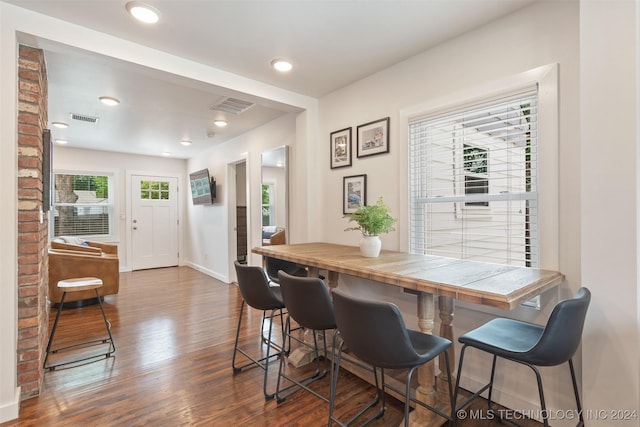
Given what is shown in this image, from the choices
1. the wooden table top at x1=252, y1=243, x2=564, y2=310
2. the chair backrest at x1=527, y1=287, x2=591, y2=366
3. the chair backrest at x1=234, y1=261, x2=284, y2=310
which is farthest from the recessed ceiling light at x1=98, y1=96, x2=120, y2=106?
the chair backrest at x1=527, y1=287, x2=591, y2=366

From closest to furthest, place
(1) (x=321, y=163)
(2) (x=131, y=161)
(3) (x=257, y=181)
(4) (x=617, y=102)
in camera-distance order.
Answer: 1. (4) (x=617, y=102)
2. (1) (x=321, y=163)
3. (3) (x=257, y=181)
4. (2) (x=131, y=161)

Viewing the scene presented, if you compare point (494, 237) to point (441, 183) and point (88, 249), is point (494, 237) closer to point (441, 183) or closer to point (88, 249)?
point (441, 183)

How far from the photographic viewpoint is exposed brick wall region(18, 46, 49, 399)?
197 cm

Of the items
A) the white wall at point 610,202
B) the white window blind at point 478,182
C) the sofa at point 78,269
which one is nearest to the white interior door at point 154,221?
the sofa at point 78,269

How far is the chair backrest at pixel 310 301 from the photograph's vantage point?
5.54 ft

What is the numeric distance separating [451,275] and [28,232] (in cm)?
255

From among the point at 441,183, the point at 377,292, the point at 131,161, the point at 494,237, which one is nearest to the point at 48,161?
the point at 377,292

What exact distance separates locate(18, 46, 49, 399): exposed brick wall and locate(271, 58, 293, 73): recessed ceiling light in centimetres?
163

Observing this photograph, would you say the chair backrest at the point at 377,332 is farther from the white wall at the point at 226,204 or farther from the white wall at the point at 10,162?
the white wall at the point at 226,204

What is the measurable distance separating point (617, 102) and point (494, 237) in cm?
93

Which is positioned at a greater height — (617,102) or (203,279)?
(617,102)

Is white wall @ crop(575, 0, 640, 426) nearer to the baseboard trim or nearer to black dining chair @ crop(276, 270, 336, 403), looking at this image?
black dining chair @ crop(276, 270, 336, 403)

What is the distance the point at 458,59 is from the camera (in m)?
2.21

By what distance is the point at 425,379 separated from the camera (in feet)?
5.83
